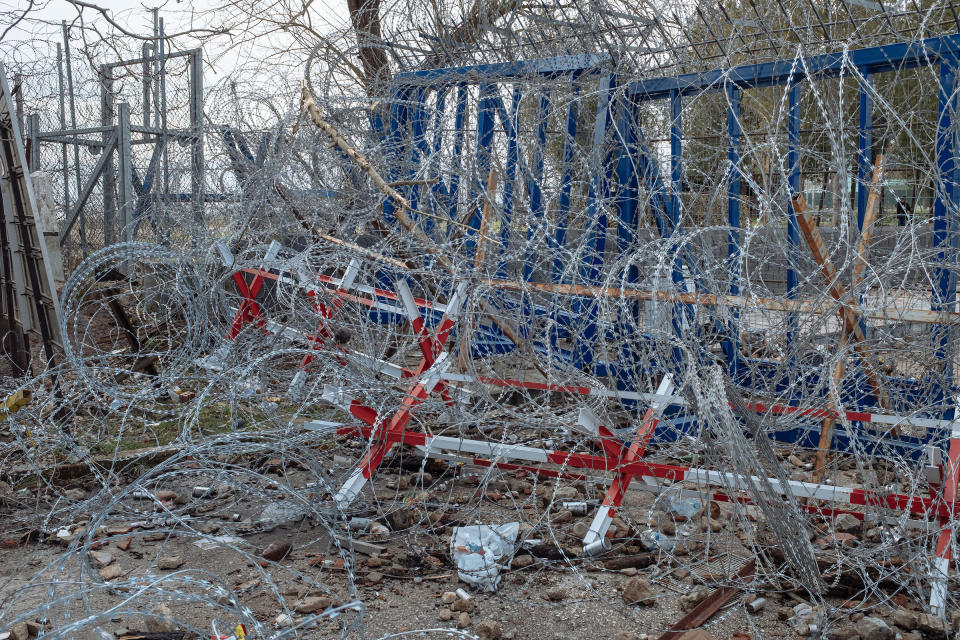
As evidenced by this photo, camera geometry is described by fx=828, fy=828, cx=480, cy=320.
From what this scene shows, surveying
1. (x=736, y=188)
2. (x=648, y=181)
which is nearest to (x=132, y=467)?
(x=648, y=181)

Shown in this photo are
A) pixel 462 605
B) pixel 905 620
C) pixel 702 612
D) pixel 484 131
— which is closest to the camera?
pixel 905 620

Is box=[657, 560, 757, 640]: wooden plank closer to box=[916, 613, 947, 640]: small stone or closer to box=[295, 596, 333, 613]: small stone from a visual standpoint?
box=[916, 613, 947, 640]: small stone

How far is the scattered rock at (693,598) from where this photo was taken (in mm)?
3092

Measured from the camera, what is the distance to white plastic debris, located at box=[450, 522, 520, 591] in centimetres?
332

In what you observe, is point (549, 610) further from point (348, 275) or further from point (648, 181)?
point (648, 181)

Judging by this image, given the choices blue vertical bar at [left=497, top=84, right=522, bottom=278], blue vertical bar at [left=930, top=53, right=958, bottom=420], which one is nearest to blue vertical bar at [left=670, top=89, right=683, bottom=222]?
blue vertical bar at [left=497, top=84, right=522, bottom=278]

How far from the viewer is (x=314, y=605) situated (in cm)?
315

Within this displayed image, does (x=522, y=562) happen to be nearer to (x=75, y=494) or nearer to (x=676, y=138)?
(x=75, y=494)

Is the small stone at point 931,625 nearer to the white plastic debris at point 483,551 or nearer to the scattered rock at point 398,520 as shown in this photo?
the white plastic debris at point 483,551

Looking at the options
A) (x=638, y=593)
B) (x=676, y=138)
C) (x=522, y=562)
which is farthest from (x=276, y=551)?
→ (x=676, y=138)

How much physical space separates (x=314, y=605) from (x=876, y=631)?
200cm

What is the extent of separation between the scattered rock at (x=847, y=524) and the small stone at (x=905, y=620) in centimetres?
87

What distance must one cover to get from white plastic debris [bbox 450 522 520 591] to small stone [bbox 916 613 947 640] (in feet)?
4.98

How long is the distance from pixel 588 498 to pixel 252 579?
1.65 metres
